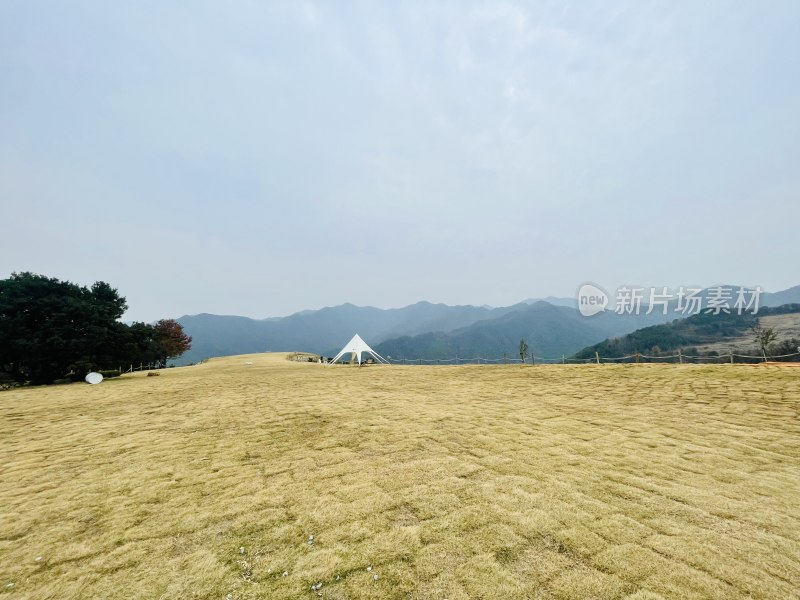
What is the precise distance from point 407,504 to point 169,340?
65.0 meters

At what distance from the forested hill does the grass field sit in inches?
4863

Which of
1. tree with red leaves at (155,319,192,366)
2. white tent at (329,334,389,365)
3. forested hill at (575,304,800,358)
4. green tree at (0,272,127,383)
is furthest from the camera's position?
forested hill at (575,304,800,358)

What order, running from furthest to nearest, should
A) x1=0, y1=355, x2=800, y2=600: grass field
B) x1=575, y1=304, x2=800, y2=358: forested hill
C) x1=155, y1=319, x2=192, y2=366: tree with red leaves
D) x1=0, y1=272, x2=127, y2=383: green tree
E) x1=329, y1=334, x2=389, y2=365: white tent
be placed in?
x1=575, y1=304, x2=800, y2=358: forested hill < x1=155, y1=319, x2=192, y2=366: tree with red leaves < x1=329, y1=334, x2=389, y2=365: white tent < x1=0, y1=272, x2=127, y2=383: green tree < x1=0, y1=355, x2=800, y2=600: grass field

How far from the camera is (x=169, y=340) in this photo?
187ft

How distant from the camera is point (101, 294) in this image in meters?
33.2

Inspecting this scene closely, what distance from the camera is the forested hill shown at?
4802 inches

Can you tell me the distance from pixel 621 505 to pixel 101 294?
43759 mm

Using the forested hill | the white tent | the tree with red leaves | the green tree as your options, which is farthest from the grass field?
the forested hill

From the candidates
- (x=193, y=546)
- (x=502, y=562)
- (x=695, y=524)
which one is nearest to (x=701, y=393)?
(x=695, y=524)

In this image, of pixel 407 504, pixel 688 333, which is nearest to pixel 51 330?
pixel 407 504

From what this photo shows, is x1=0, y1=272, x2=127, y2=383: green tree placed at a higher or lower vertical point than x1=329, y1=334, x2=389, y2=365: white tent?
higher

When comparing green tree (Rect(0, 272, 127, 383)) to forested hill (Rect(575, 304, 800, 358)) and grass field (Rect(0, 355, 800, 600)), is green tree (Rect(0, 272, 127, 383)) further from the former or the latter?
forested hill (Rect(575, 304, 800, 358))

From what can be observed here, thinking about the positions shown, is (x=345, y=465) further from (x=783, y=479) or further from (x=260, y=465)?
(x=783, y=479)

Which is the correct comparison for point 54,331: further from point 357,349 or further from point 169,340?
point 169,340
